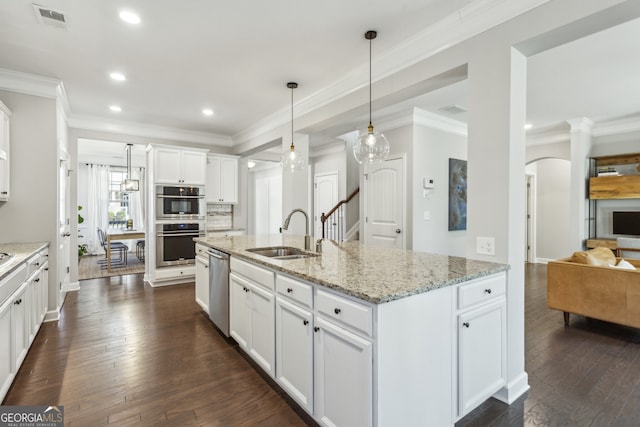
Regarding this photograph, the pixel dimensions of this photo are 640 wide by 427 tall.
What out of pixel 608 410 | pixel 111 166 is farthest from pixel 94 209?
pixel 608 410

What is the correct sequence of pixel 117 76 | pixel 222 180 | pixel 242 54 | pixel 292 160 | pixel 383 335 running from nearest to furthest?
pixel 383 335 < pixel 242 54 < pixel 117 76 < pixel 292 160 < pixel 222 180

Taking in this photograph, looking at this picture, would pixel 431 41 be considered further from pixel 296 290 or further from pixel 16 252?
pixel 16 252

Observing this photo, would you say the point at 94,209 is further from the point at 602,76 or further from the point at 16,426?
the point at 602,76

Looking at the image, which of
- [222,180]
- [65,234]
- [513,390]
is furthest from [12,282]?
[222,180]

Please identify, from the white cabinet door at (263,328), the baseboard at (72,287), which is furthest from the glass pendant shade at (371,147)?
the baseboard at (72,287)

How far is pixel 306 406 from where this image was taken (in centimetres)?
181

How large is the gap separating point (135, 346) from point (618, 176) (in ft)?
24.5

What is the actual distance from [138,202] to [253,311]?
8.34m

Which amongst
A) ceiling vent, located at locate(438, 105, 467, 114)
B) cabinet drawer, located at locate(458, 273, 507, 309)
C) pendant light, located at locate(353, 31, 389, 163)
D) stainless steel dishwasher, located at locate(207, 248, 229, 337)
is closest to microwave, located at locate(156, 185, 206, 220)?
stainless steel dishwasher, located at locate(207, 248, 229, 337)

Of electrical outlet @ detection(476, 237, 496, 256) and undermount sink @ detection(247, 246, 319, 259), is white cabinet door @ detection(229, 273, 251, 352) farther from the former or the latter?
electrical outlet @ detection(476, 237, 496, 256)

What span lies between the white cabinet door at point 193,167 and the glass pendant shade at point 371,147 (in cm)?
375

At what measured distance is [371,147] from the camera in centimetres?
284

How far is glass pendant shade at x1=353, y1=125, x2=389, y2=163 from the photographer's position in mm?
2830

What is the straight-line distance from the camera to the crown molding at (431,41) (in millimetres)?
2146
